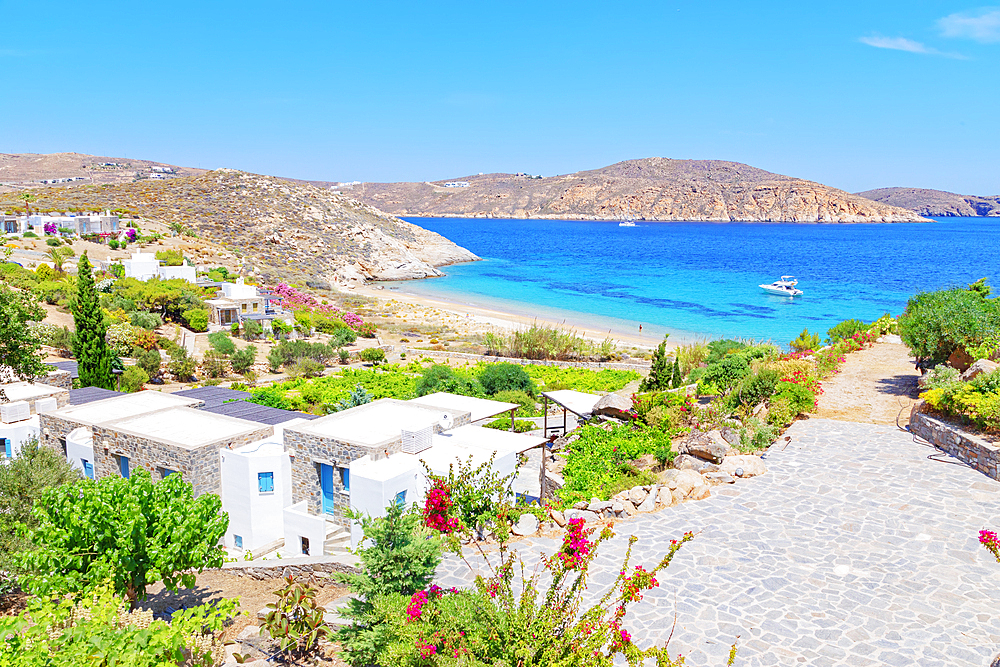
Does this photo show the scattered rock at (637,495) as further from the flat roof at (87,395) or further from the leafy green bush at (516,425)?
the flat roof at (87,395)

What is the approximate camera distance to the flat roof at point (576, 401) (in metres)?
16.9

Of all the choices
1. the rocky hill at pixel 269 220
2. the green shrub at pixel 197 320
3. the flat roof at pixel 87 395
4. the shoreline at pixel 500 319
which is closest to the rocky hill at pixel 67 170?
the rocky hill at pixel 269 220

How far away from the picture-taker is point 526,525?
10.6 m

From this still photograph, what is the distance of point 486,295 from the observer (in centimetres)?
6438

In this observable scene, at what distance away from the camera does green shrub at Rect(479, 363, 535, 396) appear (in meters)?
23.3

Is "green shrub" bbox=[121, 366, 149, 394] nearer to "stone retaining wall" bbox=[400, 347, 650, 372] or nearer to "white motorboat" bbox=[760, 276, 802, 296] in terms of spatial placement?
"stone retaining wall" bbox=[400, 347, 650, 372]

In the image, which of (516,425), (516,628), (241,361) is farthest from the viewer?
(241,361)

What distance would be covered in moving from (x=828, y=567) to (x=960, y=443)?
548cm

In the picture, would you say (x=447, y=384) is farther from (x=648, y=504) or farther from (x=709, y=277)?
(x=709, y=277)

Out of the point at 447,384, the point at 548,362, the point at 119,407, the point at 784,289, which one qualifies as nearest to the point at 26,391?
the point at 119,407

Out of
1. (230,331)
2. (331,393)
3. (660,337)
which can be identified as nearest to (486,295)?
(660,337)

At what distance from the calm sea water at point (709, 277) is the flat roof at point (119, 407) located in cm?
3440

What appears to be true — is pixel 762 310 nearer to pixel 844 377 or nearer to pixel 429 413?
pixel 844 377

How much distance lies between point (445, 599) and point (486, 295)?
190ft
